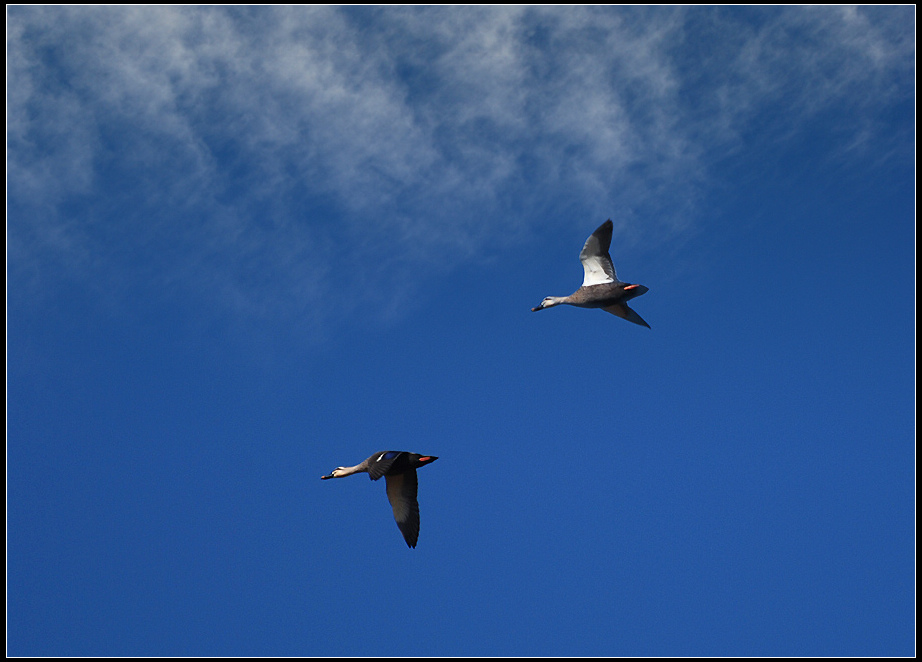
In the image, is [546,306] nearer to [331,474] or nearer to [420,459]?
[420,459]

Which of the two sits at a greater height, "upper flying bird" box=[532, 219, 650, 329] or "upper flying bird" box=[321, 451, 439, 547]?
"upper flying bird" box=[532, 219, 650, 329]

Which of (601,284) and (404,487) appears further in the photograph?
(601,284)

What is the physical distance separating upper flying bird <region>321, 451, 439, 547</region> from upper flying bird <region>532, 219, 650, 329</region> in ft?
32.8

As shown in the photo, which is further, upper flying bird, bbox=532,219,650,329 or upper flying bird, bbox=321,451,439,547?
upper flying bird, bbox=532,219,650,329

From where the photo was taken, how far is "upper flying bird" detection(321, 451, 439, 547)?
26469 millimetres

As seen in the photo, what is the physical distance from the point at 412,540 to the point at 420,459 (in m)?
3.21

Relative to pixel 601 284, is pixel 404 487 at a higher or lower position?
lower

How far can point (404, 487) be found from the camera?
89.2 ft

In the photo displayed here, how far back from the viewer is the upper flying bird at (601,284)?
29.2 metres

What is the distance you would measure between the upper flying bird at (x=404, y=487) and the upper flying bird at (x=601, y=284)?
10002mm

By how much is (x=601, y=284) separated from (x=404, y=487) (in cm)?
1210

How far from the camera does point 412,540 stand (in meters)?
26.7

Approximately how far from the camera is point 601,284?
2995cm

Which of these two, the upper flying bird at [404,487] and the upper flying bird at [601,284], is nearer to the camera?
the upper flying bird at [404,487]
